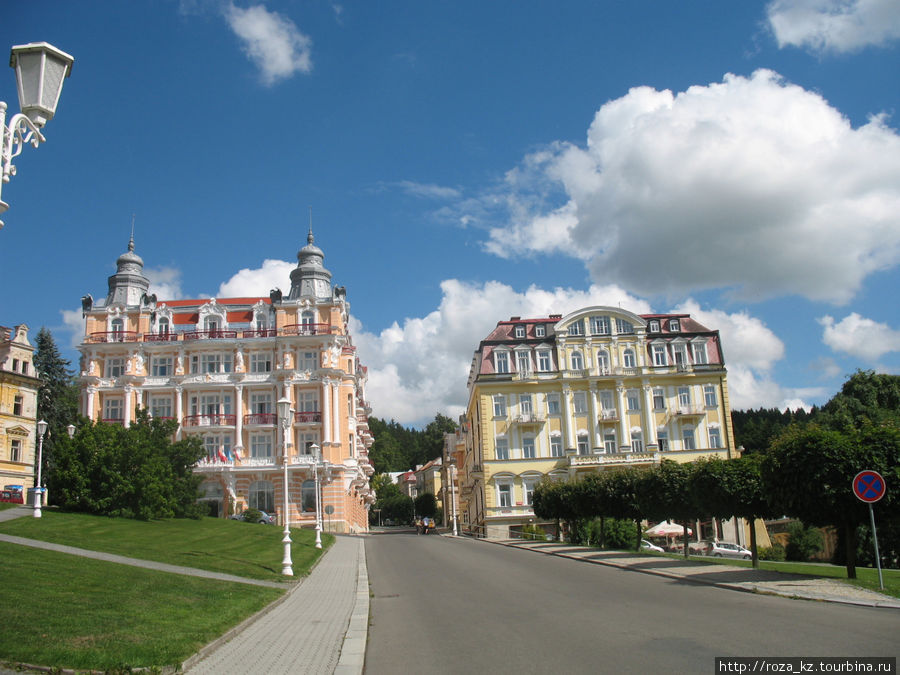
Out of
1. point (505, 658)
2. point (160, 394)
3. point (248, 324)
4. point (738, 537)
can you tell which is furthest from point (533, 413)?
point (505, 658)

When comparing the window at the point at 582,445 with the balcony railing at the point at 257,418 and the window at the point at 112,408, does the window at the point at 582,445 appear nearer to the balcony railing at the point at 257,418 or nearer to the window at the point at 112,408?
the balcony railing at the point at 257,418

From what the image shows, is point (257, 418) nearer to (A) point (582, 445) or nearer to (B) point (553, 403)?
(B) point (553, 403)

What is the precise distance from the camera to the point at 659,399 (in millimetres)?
64875

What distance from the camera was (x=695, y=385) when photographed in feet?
213

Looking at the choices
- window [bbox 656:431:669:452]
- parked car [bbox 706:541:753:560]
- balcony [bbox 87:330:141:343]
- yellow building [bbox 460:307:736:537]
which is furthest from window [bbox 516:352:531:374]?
balcony [bbox 87:330:141:343]

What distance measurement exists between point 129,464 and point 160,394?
78.5 ft

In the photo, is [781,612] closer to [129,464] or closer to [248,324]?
[129,464]

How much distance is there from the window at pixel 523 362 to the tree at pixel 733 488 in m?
37.4

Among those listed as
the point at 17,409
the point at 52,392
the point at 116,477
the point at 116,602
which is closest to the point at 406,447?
the point at 52,392

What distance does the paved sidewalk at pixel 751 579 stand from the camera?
15625mm

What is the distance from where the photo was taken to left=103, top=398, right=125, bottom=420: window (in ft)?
210

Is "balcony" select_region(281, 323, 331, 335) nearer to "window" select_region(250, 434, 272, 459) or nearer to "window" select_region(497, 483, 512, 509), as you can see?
"window" select_region(250, 434, 272, 459)

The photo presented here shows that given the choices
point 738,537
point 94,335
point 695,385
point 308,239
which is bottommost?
point 738,537

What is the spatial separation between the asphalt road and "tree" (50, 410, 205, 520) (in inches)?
1017
